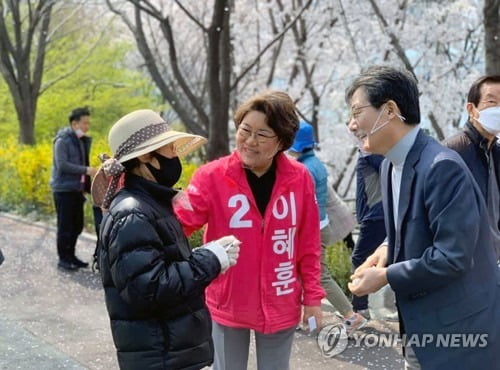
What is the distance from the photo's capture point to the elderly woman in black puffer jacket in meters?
2.23

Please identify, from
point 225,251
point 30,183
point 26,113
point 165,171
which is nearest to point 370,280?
point 225,251

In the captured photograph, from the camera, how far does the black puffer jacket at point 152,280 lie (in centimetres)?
222

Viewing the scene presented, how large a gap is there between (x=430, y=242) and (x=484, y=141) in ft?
5.07

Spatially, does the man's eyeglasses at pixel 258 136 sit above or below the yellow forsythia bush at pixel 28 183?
above

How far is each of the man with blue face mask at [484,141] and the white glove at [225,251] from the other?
1.52 m

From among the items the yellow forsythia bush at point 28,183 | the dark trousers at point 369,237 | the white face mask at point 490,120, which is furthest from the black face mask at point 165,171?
the yellow forsythia bush at point 28,183

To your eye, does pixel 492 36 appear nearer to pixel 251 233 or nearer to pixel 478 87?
pixel 478 87

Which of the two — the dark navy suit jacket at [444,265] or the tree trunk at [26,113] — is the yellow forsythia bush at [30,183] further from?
the dark navy suit jacket at [444,265]

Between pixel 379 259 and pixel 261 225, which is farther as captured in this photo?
pixel 261 225

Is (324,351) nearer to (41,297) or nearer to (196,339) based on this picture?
(196,339)

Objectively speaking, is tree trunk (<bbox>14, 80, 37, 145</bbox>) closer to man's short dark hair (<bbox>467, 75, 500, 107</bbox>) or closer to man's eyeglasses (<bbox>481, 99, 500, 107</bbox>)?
man's short dark hair (<bbox>467, 75, 500, 107</bbox>)

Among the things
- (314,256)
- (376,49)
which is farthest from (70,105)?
(314,256)

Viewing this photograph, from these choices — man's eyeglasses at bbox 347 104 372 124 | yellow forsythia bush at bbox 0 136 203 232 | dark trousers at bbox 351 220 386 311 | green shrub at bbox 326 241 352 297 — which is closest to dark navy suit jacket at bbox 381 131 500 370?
man's eyeglasses at bbox 347 104 372 124

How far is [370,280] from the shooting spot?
2.15 m
